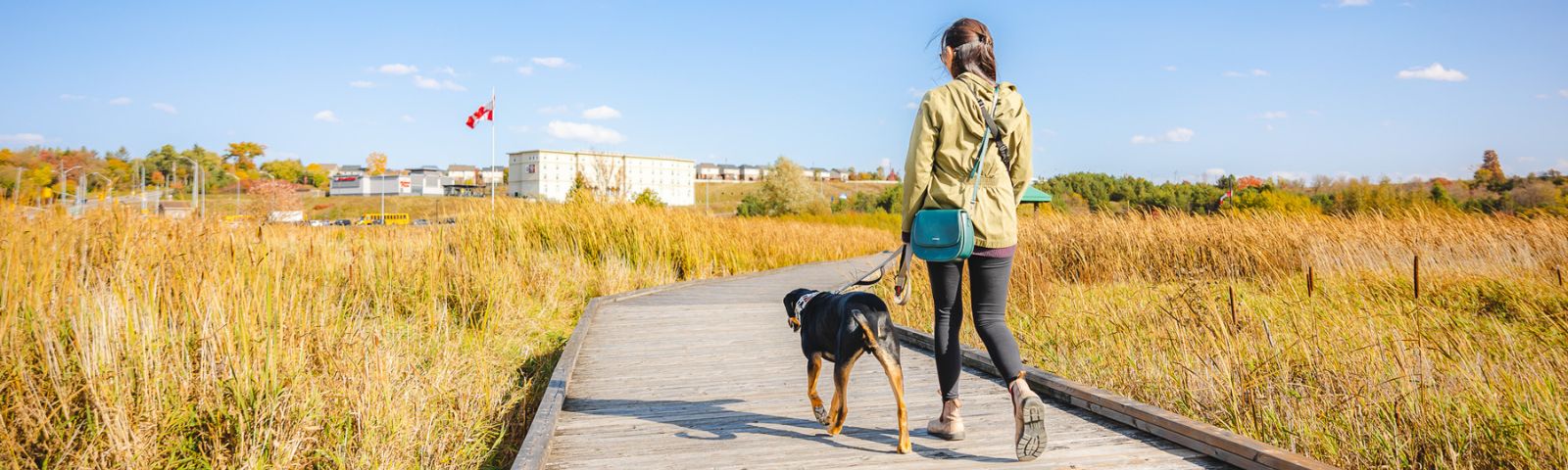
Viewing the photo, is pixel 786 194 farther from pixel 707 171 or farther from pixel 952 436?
pixel 707 171

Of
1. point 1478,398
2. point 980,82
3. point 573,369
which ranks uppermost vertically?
point 980,82

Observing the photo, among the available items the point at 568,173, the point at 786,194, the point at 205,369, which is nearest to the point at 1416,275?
the point at 205,369

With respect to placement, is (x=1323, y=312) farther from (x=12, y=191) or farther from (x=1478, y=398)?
(x=12, y=191)

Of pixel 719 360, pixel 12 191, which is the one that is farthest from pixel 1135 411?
pixel 12 191

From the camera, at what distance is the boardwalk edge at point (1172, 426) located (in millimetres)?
2559

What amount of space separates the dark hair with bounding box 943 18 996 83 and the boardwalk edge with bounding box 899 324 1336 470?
1442mm

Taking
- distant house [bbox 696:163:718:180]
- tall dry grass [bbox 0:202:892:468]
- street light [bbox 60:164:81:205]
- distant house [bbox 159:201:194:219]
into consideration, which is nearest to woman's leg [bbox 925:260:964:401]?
tall dry grass [bbox 0:202:892:468]

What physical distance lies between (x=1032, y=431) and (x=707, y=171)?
472 ft

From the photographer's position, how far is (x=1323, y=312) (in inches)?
211

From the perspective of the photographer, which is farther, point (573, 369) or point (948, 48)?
point (573, 369)

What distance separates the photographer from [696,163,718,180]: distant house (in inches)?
5546

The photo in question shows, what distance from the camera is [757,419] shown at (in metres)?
3.57

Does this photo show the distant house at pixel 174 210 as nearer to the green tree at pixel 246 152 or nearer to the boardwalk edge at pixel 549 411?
the boardwalk edge at pixel 549 411

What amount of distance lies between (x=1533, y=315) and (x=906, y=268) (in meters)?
5.50
